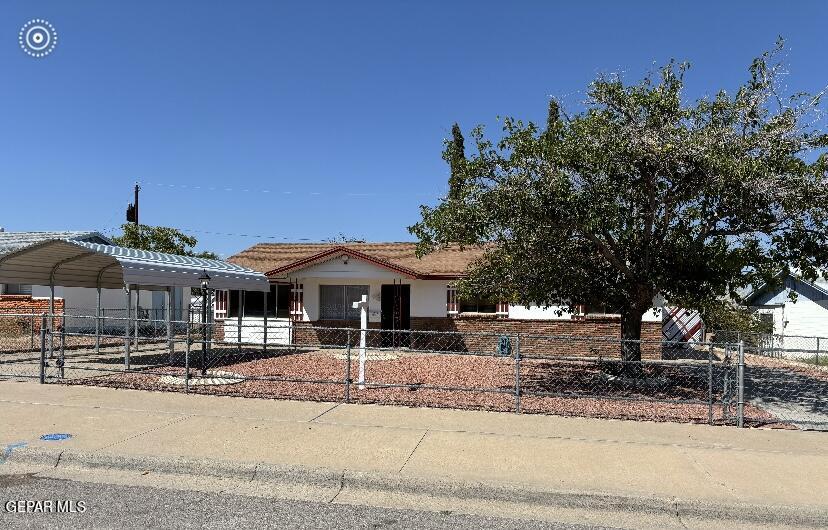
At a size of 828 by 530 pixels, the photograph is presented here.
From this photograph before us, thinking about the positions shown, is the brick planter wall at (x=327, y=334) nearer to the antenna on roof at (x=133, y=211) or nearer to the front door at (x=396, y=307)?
the front door at (x=396, y=307)

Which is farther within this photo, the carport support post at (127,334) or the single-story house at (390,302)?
the single-story house at (390,302)

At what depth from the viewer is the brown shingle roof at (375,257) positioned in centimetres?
2033

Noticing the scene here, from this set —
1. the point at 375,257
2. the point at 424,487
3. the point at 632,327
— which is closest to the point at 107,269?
the point at 375,257

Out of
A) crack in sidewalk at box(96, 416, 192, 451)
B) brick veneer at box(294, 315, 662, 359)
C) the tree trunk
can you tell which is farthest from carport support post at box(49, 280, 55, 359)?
the tree trunk

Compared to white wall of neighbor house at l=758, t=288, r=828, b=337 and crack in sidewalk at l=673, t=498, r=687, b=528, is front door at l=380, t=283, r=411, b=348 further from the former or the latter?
crack in sidewalk at l=673, t=498, r=687, b=528

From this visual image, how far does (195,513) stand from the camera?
5508 mm

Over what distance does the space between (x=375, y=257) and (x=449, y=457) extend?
1354 centimetres

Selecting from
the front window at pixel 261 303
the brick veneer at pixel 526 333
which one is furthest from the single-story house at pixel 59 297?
the brick veneer at pixel 526 333

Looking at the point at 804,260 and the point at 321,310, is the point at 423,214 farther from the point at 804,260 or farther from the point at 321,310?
the point at 321,310

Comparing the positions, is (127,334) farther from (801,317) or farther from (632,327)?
(801,317)

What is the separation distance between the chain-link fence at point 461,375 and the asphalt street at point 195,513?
386cm

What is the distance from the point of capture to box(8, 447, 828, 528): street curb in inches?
221

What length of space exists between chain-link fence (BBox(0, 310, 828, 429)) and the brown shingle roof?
2141 mm

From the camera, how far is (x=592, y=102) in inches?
443
